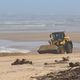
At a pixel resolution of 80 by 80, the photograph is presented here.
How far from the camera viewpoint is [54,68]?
49.3ft

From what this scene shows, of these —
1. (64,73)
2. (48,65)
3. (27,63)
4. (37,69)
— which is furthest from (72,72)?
(27,63)

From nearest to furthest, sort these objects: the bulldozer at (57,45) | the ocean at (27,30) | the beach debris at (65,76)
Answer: the beach debris at (65,76) → the bulldozer at (57,45) → the ocean at (27,30)

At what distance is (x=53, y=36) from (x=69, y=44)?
3.57 feet

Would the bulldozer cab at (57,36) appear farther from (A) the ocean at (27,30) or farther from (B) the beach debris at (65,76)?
(B) the beach debris at (65,76)

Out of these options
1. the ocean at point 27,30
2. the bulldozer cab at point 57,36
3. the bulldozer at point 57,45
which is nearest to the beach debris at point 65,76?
the bulldozer at point 57,45

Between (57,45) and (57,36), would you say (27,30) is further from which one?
(57,45)

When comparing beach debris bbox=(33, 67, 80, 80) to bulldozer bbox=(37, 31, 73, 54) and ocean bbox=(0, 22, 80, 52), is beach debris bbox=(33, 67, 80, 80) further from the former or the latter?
ocean bbox=(0, 22, 80, 52)

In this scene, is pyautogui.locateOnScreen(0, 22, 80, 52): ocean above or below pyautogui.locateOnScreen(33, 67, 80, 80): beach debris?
above

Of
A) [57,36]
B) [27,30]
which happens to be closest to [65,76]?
[57,36]

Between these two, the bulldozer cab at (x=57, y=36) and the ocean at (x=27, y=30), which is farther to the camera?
the ocean at (x=27, y=30)

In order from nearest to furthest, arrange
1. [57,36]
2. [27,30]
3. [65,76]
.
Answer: [65,76], [57,36], [27,30]

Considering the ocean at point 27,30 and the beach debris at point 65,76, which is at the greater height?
the ocean at point 27,30

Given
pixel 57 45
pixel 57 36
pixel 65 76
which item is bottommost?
pixel 65 76

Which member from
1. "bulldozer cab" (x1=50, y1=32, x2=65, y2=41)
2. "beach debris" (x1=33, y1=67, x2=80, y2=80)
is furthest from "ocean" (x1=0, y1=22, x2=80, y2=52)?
"beach debris" (x1=33, y1=67, x2=80, y2=80)
